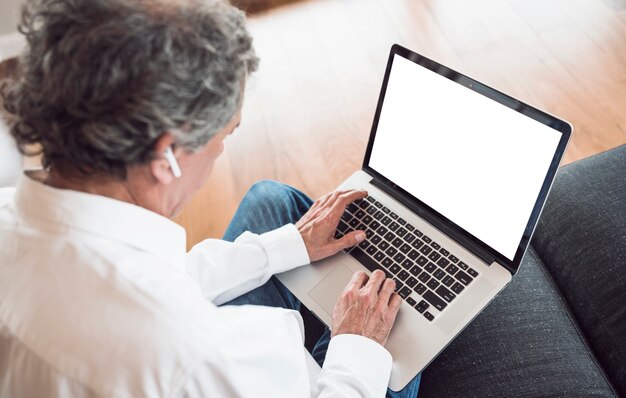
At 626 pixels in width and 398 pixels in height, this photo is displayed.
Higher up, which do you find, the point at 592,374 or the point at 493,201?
the point at 493,201

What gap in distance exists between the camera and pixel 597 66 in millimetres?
1861

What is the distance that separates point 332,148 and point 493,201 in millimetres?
923

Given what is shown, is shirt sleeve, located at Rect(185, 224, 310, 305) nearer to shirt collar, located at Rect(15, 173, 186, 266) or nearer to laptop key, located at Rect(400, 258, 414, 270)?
laptop key, located at Rect(400, 258, 414, 270)

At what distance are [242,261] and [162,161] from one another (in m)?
0.35

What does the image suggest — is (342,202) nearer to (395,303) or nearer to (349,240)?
(349,240)

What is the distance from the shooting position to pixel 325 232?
1007mm

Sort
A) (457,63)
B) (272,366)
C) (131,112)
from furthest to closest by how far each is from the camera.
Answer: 1. (457,63)
2. (272,366)
3. (131,112)

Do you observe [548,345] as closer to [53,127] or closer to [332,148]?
[53,127]

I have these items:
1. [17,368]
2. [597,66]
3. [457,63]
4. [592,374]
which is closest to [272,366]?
[17,368]

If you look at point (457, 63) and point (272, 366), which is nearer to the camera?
point (272, 366)

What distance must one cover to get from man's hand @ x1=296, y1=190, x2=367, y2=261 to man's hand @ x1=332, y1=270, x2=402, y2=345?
0.27ft

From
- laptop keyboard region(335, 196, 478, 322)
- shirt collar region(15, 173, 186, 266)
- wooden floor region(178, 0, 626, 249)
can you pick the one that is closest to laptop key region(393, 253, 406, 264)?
laptop keyboard region(335, 196, 478, 322)

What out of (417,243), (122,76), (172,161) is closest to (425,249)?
(417,243)

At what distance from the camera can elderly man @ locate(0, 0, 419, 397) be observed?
0.57m
